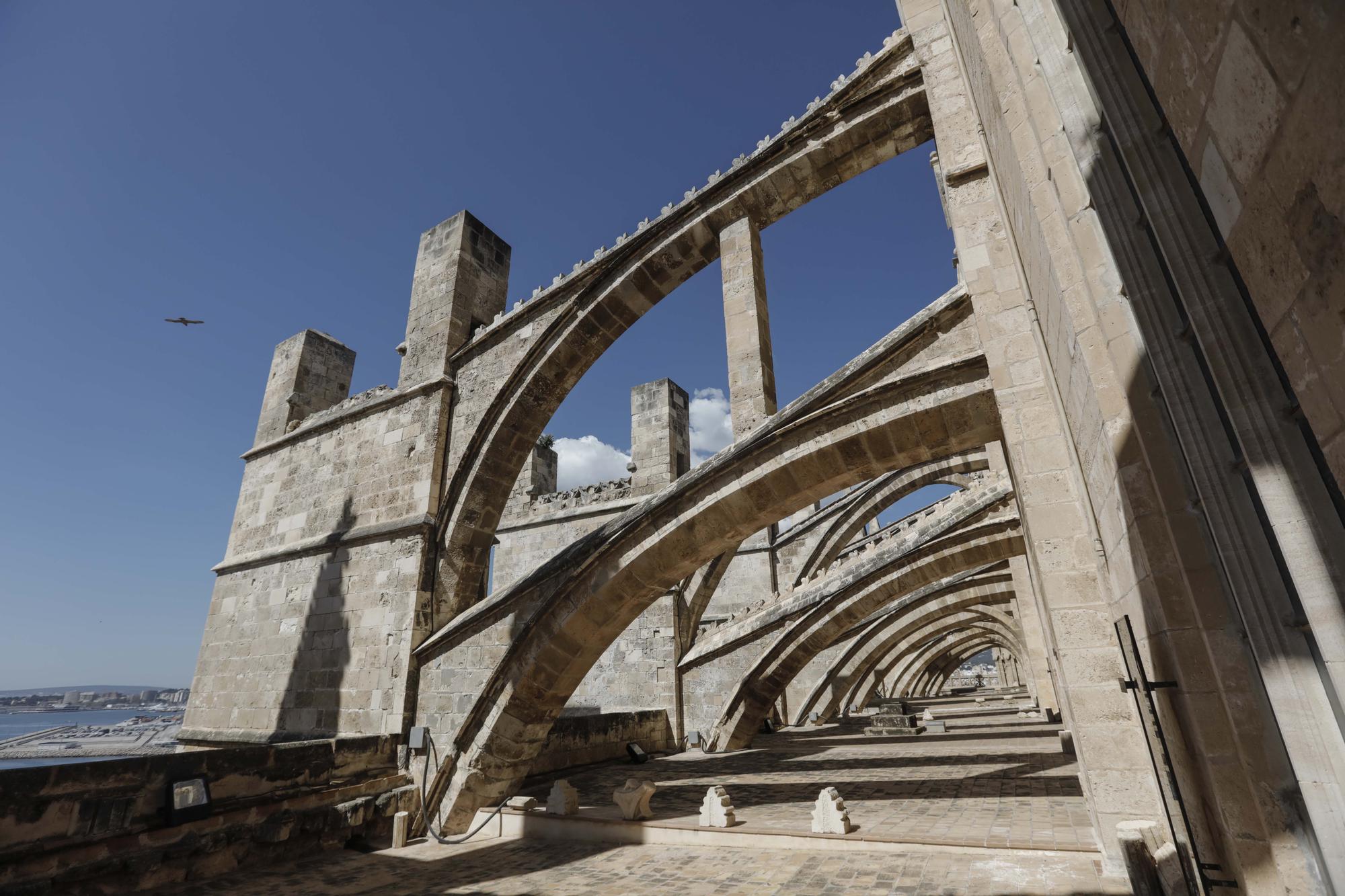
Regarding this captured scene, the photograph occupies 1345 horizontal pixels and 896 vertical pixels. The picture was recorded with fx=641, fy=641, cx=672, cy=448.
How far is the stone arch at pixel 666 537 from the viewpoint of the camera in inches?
212

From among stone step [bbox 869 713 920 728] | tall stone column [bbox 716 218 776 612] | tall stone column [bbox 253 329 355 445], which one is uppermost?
tall stone column [bbox 253 329 355 445]

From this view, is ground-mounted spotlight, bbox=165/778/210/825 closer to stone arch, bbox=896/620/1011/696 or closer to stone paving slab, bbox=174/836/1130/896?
stone paving slab, bbox=174/836/1130/896

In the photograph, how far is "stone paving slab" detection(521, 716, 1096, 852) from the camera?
17.2 feet

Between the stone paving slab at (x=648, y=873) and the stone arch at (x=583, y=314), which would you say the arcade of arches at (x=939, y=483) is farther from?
the stone paving slab at (x=648, y=873)

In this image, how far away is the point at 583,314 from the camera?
28.3 ft

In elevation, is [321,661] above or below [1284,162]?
below

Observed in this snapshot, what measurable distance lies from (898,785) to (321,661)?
762 cm

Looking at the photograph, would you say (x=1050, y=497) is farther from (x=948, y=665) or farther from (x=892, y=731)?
(x=948, y=665)

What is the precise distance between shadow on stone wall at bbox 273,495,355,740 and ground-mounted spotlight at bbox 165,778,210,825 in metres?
2.81

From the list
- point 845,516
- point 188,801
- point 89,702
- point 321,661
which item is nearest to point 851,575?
point 845,516

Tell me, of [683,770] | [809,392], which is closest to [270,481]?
[683,770]

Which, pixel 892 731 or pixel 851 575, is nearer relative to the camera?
pixel 851 575

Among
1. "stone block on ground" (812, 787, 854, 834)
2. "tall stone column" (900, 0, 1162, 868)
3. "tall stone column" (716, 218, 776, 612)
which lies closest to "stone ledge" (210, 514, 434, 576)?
"tall stone column" (716, 218, 776, 612)

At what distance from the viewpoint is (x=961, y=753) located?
9.93 metres
